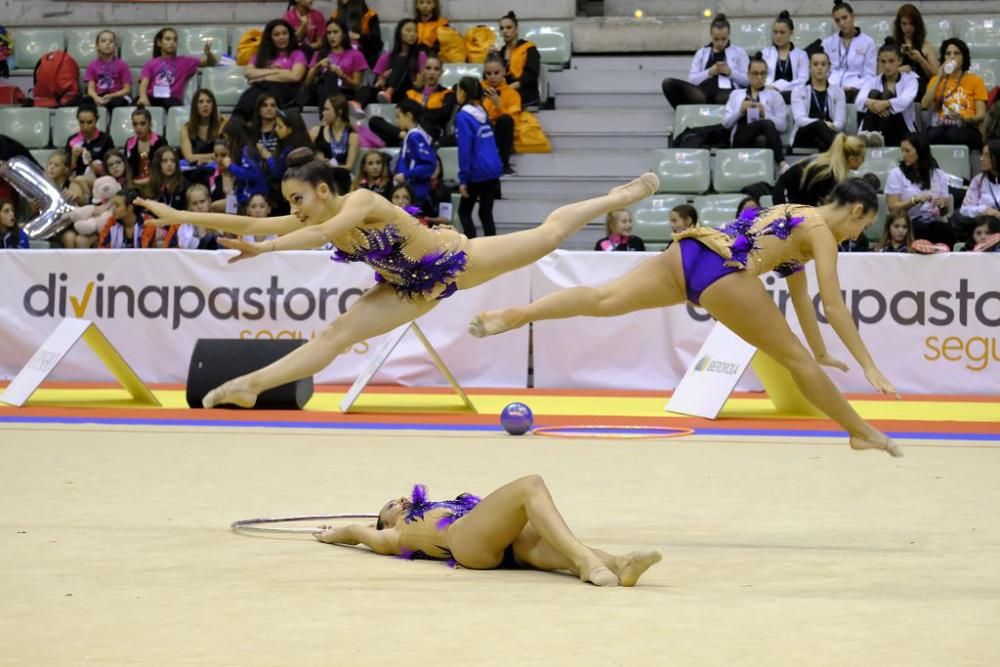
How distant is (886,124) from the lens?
12.9 metres

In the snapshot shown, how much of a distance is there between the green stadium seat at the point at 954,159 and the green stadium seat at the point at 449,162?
4504mm

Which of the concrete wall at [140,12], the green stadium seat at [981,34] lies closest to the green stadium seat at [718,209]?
the green stadium seat at [981,34]

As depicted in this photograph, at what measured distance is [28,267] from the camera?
1156 cm

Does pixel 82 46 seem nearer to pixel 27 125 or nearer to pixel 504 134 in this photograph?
pixel 27 125

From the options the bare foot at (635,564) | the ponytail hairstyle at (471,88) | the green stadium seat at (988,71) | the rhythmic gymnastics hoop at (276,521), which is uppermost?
the green stadium seat at (988,71)

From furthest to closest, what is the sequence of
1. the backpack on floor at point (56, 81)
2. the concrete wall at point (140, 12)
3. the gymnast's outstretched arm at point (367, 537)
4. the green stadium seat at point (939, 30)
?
the concrete wall at point (140, 12), the backpack on floor at point (56, 81), the green stadium seat at point (939, 30), the gymnast's outstretched arm at point (367, 537)

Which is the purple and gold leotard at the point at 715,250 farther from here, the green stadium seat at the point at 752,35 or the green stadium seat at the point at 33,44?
the green stadium seat at the point at 33,44

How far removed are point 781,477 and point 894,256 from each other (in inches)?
184

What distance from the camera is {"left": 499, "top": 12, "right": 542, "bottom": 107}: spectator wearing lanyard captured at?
1379 centimetres

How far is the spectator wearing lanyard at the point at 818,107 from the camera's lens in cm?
1277

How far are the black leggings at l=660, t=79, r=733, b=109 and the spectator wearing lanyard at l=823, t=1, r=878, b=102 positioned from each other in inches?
44.8

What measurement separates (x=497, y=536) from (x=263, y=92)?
10092mm

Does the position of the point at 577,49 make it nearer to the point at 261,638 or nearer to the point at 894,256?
the point at 894,256

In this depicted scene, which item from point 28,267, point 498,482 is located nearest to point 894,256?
point 498,482
